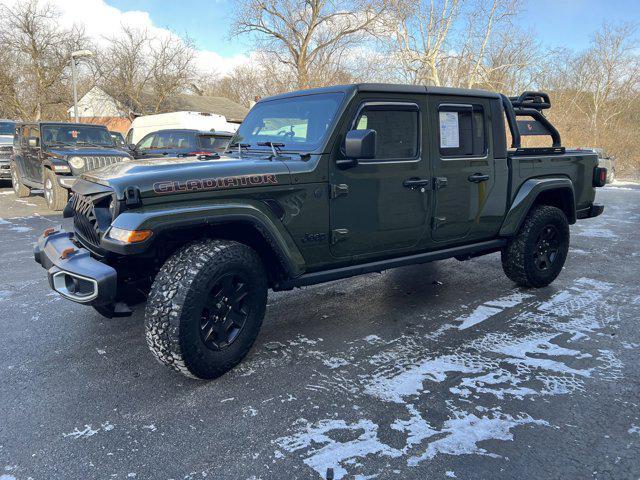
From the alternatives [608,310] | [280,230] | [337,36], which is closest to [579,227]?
[608,310]

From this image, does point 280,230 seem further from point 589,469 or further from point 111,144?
point 111,144

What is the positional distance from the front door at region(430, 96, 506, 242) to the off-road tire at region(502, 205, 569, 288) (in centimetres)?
49

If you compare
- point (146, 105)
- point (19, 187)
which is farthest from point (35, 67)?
point (19, 187)

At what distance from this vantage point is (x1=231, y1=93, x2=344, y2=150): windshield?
3.48 metres

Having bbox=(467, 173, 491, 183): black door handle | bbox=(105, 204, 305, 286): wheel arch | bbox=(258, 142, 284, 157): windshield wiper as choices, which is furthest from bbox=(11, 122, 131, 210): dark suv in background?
bbox=(467, 173, 491, 183): black door handle

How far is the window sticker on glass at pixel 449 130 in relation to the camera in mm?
4012

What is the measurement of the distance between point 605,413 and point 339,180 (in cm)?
213

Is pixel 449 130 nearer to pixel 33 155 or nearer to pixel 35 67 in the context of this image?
pixel 33 155

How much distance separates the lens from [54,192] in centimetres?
934

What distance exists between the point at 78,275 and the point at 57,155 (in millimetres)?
7767

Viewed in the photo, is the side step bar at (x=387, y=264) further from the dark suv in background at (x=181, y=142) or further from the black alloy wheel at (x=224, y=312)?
the dark suv in background at (x=181, y=142)

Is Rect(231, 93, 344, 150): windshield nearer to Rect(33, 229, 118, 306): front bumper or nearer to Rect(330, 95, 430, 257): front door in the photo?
Rect(330, 95, 430, 257): front door

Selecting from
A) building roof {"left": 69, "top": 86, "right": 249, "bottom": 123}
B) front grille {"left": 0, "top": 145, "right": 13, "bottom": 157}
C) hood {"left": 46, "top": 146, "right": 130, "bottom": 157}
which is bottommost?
hood {"left": 46, "top": 146, "right": 130, "bottom": 157}

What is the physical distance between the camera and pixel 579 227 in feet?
28.9
